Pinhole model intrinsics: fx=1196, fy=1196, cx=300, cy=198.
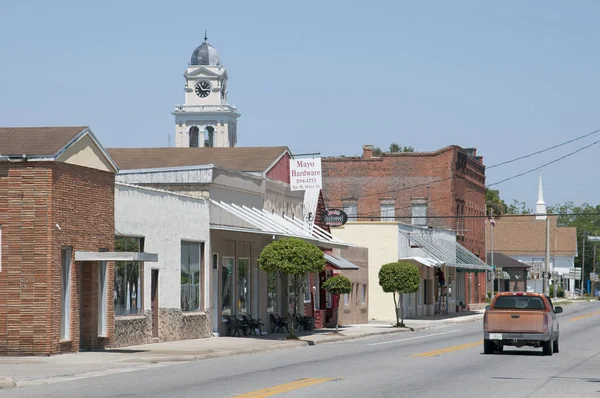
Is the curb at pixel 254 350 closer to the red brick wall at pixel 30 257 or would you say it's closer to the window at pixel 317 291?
the red brick wall at pixel 30 257

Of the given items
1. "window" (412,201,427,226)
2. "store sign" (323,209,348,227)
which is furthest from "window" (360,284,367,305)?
"window" (412,201,427,226)

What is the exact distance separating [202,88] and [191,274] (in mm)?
110968

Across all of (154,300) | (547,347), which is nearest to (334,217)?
(154,300)

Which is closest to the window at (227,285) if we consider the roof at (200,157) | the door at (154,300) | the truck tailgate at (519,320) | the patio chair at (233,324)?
the patio chair at (233,324)

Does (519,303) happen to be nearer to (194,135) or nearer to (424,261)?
(424,261)

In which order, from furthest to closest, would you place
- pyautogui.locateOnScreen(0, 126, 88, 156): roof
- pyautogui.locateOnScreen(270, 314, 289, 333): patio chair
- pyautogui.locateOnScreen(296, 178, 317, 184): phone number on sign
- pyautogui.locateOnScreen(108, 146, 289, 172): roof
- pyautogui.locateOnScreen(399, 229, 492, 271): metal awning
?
pyautogui.locateOnScreen(399, 229, 492, 271): metal awning
pyautogui.locateOnScreen(108, 146, 289, 172): roof
pyautogui.locateOnScreen(296, 178, 317, 184): phone number on sign
pyautogui.locateOnScreen(270, 314, 289, 333): patio chair
pyautogui.locateOnScreen(0, 126, 88, 156): roof

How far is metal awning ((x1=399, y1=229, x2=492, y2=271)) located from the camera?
6696cm

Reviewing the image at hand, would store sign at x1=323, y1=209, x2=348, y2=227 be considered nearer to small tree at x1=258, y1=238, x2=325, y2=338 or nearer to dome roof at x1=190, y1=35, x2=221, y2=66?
small tree at x1=258, y1=238, x2=325, y2=338

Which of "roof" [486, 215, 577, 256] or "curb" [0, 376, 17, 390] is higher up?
"roof" [486, 215, 577, 256]

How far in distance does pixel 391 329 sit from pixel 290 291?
5.53 m

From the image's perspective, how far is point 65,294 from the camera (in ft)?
96.9

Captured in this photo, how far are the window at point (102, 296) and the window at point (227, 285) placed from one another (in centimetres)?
922

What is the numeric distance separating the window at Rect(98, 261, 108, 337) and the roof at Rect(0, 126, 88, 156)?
352cm

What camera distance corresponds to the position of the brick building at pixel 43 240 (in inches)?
1108
